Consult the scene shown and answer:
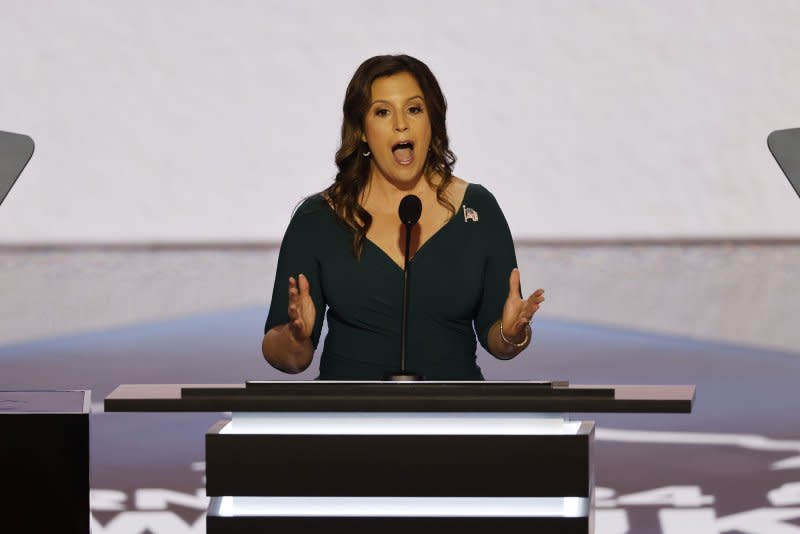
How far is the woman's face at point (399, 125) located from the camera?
216cm

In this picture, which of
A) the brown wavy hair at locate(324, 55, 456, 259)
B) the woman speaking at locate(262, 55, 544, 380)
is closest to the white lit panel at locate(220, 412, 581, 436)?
the woman speaking at locate(262, 55, 544, 380)

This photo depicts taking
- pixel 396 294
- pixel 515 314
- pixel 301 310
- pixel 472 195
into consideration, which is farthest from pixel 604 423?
pixel 301 310

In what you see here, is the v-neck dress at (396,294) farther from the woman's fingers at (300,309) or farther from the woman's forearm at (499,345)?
the woman's fingers at (300,309)

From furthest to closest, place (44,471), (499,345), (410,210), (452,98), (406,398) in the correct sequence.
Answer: (452,98) → (499,345) → (410,210) → (44,471) → (406,398)

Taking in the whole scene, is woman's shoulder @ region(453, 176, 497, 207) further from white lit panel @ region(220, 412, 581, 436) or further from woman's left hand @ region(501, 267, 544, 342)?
white lit panel @ region(220, 412, 581, 436)

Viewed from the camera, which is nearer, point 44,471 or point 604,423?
point 44,471

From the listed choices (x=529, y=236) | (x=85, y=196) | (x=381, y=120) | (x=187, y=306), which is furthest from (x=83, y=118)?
(x=381, y=120)

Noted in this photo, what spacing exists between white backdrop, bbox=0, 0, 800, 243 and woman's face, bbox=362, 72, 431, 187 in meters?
3.89

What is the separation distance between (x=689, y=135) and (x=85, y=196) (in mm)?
2765

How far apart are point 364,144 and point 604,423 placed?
2922 mm

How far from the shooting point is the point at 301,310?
75.7 inches

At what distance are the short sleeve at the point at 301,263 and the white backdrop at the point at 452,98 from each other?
3.90 meters

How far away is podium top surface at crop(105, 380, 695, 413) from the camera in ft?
5.15

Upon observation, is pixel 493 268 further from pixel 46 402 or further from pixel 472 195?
pixel 46 402
